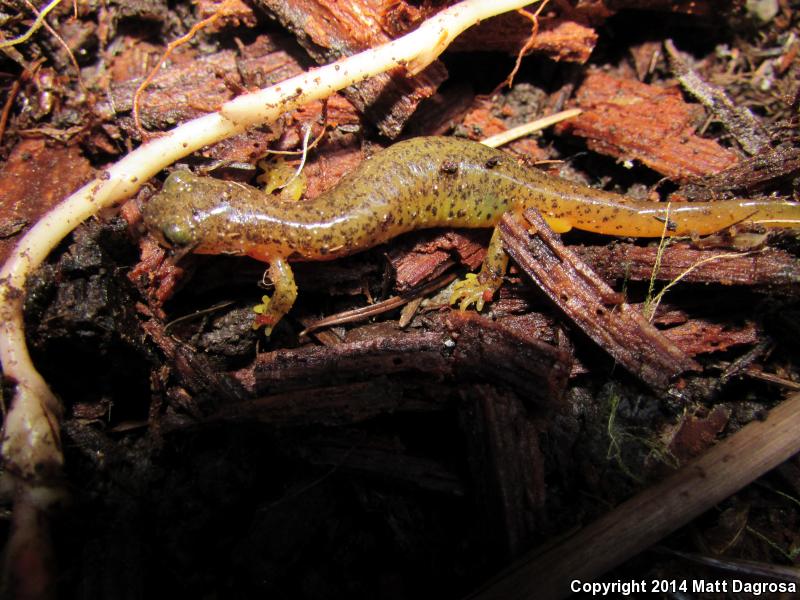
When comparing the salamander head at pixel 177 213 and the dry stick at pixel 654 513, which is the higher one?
the salamander head at pixel 177 213

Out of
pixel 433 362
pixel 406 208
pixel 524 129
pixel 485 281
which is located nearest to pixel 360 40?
pixel 406 208

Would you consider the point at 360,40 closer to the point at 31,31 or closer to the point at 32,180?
the point at 31,31

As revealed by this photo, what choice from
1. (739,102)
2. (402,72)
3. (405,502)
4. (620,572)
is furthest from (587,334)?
(739,102)

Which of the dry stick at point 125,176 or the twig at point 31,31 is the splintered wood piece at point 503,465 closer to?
the dry stick at point 125,176

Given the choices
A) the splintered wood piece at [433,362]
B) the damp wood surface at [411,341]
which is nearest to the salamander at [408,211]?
the damp wood surface at [411,341]

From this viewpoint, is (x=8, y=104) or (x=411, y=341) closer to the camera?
(x=411, y=341)

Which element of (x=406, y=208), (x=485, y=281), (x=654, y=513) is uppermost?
(x=406, y=208)
